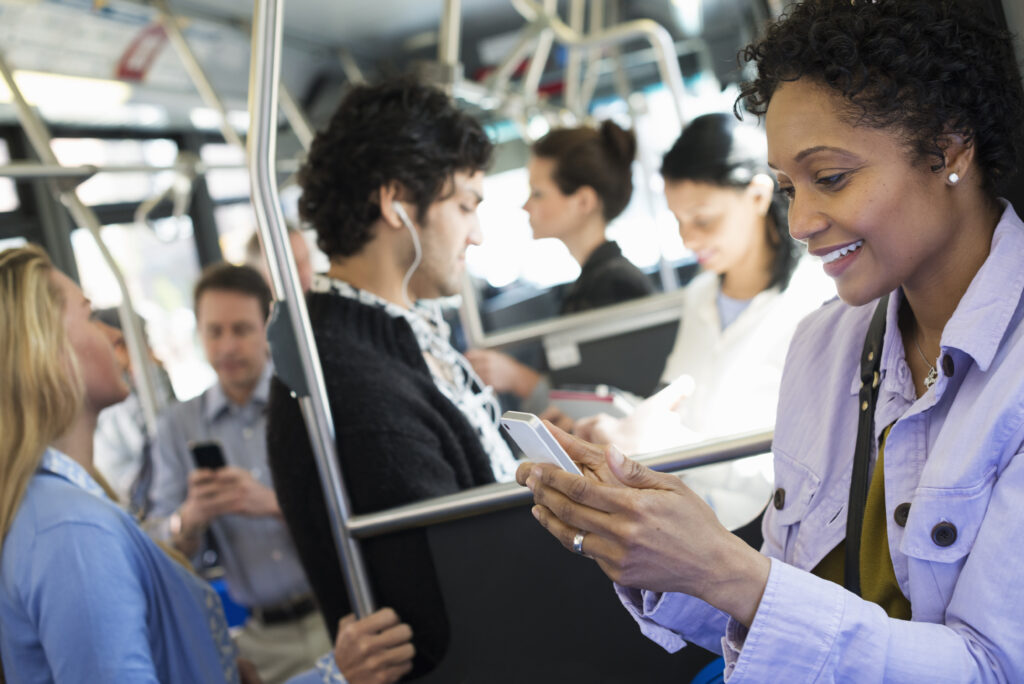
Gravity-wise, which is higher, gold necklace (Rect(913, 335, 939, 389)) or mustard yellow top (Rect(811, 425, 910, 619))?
gold necklace (Rect(913, 335, 939, 389))

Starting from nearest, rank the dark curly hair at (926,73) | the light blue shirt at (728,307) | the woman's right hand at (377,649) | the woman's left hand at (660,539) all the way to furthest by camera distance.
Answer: the woman's left hand at (660,539)
the dark curly hair at (926,73)
the woman's right hand at (377,649)
the light blue shirt at (728,307)

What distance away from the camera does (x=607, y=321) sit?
9.30ft

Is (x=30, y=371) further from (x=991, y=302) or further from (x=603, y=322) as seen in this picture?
(x=603, y=322)

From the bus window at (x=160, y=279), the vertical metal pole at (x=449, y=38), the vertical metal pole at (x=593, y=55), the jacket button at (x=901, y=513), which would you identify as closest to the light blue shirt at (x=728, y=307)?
the vertical metal pole at (x=449, y=38)

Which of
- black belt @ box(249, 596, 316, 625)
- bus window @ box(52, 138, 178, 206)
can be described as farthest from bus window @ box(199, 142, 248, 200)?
black belt @ box(249, 596, 316, 625)

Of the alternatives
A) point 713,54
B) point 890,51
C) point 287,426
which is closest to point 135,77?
point 287,426

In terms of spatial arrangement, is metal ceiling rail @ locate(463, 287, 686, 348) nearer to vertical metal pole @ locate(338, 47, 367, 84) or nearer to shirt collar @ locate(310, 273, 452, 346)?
shirt collar @ locate(310, 273, 452, 346)

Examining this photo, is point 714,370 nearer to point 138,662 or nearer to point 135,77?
point 138,662

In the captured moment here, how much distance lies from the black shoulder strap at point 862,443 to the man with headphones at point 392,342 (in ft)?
2.21

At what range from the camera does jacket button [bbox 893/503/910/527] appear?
86 cm

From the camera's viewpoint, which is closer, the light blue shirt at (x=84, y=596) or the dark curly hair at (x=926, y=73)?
the dark curly hair at (x=926, y=73)

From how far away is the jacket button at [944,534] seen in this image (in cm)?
79

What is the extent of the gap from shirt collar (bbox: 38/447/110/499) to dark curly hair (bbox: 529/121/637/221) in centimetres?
172

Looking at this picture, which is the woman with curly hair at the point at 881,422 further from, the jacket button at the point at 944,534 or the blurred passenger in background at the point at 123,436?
the blurred passenger in background at the point at 123,436
